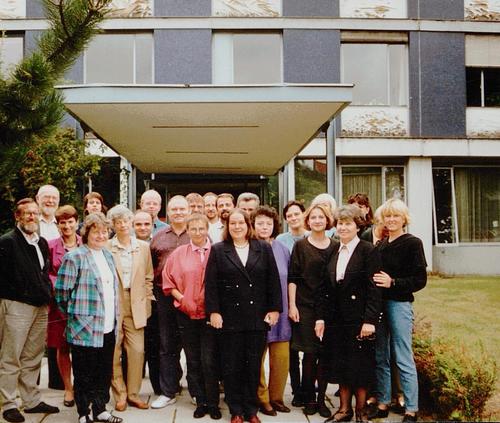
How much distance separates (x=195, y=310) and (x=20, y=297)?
146 cm

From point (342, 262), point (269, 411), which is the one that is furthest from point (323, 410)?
point (342, 262)

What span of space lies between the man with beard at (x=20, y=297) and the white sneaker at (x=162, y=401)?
1.09 meters

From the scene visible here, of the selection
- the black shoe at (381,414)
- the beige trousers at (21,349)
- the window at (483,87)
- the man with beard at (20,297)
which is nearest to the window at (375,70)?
the window at (483,87)

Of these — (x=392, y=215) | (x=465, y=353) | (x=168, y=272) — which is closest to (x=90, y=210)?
(x=168, y=272)

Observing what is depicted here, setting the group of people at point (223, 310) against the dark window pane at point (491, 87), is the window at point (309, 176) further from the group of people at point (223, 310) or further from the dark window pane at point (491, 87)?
the group of people at point (223, 310)

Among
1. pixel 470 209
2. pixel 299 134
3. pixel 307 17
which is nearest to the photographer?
pixel 299 134

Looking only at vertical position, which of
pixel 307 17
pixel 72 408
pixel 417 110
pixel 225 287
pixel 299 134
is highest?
pixel 307 17

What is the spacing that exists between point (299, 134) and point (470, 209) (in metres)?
10.0

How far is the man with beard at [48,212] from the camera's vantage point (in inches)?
234

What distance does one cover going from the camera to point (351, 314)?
500cm

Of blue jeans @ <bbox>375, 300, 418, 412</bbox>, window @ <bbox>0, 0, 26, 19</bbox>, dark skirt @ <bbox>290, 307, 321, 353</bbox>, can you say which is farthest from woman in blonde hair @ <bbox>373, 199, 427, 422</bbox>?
window @ <bbox>0, 0, 26, 19</bbox>

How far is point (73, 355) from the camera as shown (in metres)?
4.97

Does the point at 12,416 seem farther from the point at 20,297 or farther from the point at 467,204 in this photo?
the point at 467,204

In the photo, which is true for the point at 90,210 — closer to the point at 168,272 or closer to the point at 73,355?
the point at 168,272
